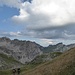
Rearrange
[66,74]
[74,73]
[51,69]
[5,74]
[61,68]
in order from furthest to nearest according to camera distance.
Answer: [5,74] < [51,69] < [61,68] < [66,74] < [74,73]

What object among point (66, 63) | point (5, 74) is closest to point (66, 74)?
point (66, 63)

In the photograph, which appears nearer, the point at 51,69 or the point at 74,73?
the point at 74,73

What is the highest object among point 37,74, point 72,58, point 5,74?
point 72,58

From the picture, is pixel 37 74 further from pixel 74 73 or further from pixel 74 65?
pixel 74 73

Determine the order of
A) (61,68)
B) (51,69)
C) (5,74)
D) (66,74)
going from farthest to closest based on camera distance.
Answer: (5,74), (51,69), (61,68), (66,74)

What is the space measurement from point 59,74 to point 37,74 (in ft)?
32.4

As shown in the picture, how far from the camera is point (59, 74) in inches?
1834

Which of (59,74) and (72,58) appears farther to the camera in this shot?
(72,58)

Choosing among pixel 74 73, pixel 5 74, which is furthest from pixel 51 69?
pixel 5 74

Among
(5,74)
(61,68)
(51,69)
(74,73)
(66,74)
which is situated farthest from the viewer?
(5,74)

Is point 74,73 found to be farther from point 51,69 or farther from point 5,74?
point 5,74

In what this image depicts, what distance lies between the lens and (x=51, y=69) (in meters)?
52.0

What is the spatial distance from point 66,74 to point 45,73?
8.05 metres

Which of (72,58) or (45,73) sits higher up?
(72,58)
